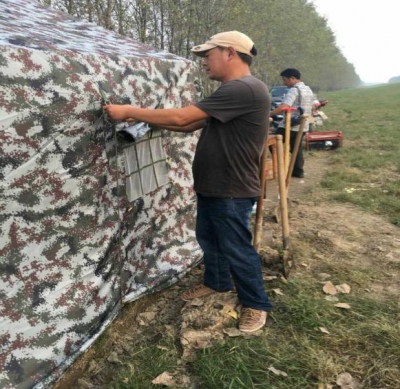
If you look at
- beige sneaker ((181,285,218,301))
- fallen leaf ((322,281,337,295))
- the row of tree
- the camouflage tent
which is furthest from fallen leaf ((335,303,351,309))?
the row of tree

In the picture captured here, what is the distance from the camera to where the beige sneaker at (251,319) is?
2.95 m

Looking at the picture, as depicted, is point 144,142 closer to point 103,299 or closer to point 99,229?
point 99,229

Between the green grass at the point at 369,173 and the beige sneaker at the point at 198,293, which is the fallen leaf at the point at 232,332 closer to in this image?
the beige sneaker at the point at 198,293

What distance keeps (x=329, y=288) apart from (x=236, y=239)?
1.31 meters

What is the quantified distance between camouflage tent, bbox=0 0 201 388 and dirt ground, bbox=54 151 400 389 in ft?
0.52

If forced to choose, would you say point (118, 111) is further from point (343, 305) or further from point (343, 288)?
point (343, 288)

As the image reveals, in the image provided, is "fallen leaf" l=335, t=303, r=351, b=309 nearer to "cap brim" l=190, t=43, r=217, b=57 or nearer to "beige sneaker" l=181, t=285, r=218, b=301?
"beige sneaker" l=181, t=285, r=218, b=301

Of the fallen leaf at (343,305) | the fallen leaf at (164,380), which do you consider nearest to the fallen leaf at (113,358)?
the fallen leaf at (164,380)

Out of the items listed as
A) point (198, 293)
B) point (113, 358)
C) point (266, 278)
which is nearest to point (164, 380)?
point (113, 358)

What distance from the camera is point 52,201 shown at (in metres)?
2.51

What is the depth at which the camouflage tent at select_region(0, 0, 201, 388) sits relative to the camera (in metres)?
2.27

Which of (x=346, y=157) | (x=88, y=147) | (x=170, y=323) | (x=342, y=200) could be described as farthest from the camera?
(x=346, y=157)

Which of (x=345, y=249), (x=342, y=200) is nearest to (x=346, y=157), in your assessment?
(x=342, y=200)

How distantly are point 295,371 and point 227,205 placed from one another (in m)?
1.22
